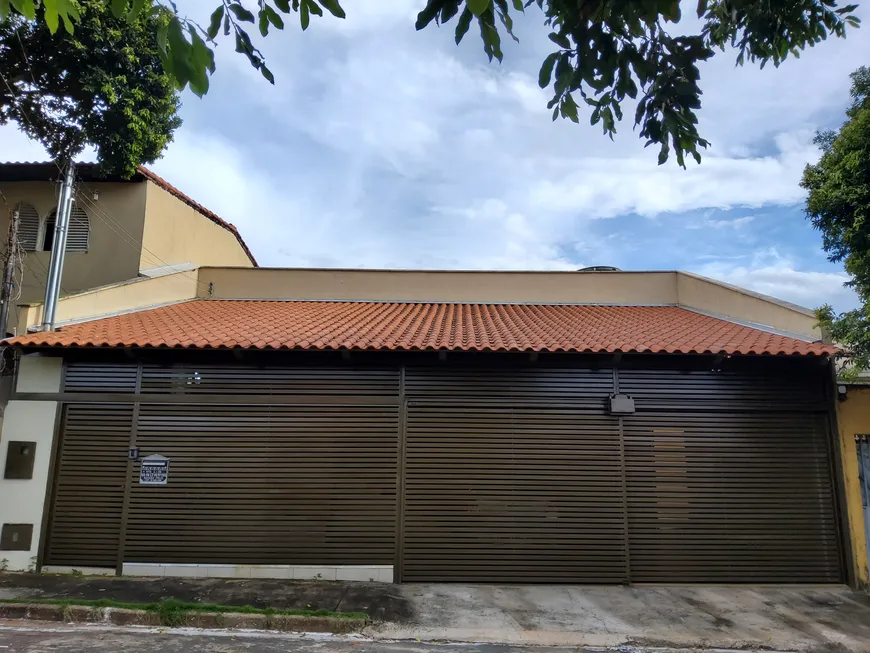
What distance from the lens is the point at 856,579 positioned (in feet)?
26.5

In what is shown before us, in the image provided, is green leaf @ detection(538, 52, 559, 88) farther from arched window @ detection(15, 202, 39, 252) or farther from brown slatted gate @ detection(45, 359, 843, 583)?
arched window @ detection(15, 202, 39, 252)

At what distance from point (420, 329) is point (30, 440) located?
6334 millimetres

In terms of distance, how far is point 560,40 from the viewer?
352cm

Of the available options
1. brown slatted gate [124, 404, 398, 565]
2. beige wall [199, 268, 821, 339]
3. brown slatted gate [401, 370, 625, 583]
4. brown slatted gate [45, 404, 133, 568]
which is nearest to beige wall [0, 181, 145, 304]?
beige wall [199, 268, 821, 339]

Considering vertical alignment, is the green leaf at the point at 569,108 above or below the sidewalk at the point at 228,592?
above

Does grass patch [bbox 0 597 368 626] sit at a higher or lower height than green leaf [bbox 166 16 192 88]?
lower

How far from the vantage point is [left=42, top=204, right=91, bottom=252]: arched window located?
1245 centimetres

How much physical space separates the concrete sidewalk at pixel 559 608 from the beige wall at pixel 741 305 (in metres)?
4.06

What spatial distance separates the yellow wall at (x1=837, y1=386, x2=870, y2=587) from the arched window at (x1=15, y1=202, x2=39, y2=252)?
15863 millimetres

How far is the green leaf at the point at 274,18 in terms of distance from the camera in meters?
3.01

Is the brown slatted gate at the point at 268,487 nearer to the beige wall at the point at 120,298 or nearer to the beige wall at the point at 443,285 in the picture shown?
the beige wall at the point at 120,298

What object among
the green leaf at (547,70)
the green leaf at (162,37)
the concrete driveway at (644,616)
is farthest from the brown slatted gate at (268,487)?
the green leaf at (162,37)

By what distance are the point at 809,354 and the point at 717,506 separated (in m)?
2.61

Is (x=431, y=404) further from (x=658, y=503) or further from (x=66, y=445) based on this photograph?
(x=66, y=445)
